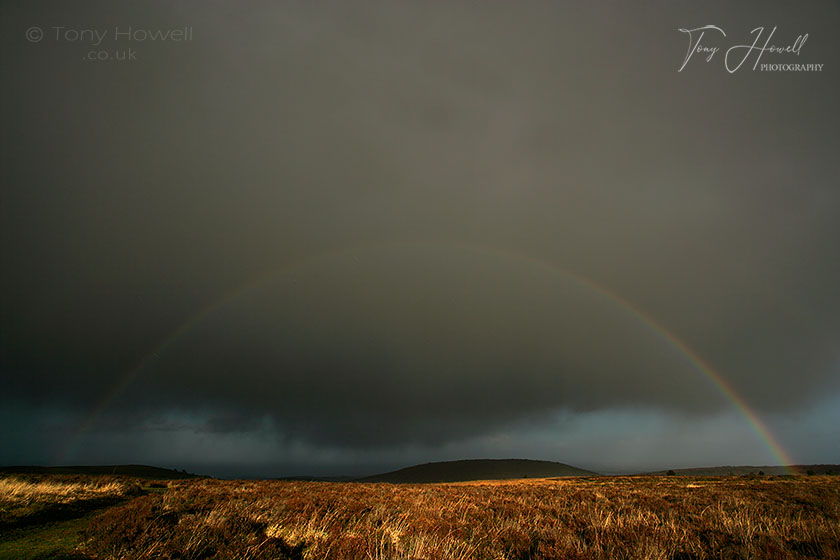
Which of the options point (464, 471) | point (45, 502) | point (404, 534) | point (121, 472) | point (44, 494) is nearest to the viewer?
point (404, 534)

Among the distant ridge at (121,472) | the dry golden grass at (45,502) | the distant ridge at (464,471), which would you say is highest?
the dry golden grass at (45,502)

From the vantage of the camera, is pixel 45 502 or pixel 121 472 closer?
pixel 45 502

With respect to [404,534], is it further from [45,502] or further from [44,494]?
[44,494]

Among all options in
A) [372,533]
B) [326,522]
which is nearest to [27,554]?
[326,522]

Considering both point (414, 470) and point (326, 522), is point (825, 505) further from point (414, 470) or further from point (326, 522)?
point (414, 470)

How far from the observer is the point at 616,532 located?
11.5 m

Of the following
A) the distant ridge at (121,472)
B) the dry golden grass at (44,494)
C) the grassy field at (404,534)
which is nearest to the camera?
the grassy field at (404,534)

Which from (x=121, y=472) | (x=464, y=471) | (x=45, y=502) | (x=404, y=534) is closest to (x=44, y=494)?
(x=45, y=502)

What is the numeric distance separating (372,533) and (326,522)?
247 cm

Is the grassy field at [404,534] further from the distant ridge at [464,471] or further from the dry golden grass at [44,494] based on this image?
the distant ridge at [464,471]

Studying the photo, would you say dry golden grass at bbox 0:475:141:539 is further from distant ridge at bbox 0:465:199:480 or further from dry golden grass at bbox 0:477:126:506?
distant ridge at bbox 0:465:199:480

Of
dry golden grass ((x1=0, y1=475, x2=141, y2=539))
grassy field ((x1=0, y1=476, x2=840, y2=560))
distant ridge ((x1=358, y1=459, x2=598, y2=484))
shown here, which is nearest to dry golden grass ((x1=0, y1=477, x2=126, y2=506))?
dry golden grass ((x1=0, y1=475, x2=141, y2=539))

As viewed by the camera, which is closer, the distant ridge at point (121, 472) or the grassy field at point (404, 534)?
the grassy field at point (404, 534)

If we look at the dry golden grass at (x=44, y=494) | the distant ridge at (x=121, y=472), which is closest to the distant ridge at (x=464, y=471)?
the distant ridge at (x=121, y=472)
